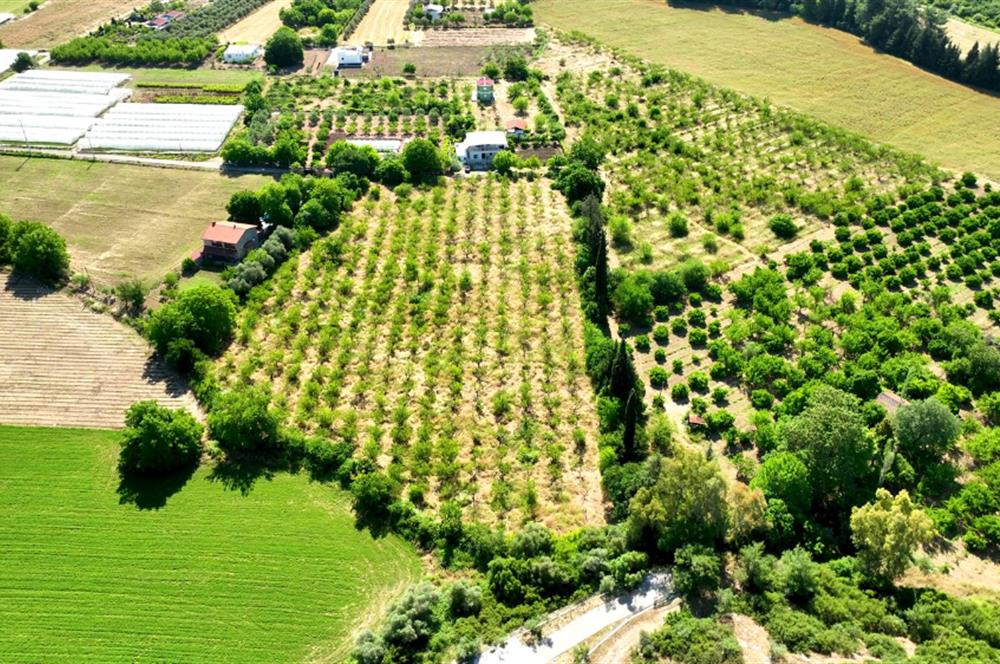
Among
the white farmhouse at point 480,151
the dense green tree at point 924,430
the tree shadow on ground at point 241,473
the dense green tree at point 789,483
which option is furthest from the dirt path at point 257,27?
the dense green tree at point 924,430

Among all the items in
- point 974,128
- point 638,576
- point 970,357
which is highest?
point 974,128

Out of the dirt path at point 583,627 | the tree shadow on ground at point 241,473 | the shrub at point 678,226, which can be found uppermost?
the shrub at point 678,226

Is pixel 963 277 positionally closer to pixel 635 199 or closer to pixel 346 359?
pixel 635 199

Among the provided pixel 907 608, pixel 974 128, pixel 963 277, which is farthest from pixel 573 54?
pixel 907 608

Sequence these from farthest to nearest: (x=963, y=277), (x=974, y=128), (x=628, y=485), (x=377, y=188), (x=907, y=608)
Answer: (x=974, y=128), (x=377, y=188), (x=963, y=277), (x=628, y=485), (x=907, y=608)

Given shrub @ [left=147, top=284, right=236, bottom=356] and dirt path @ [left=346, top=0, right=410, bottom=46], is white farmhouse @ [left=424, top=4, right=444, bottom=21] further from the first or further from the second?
shrub @ [left=147, top=284, right=236, bottom=356]

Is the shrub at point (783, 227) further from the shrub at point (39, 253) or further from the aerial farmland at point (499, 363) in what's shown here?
the shrub at point (39, 253)
